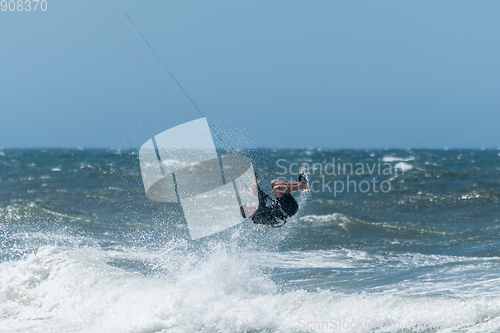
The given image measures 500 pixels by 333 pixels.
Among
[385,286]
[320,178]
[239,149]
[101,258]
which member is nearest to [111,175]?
[320,178]

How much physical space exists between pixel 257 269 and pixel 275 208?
4.81 ft

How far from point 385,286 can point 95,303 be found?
4.47 metres

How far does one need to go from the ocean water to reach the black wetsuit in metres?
0.90

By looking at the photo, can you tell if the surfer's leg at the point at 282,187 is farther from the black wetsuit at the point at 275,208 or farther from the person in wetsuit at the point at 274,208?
the black wetsuit at the point at 275,208

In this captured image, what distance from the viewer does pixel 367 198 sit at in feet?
60.8

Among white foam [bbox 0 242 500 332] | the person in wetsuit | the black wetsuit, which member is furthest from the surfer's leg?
white foam [bbox 0 242 500 332]

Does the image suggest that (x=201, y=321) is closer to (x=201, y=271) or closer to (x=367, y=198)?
(x=201, y=271)

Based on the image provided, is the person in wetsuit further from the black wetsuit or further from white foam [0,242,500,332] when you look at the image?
white foam [0,242,500,332]

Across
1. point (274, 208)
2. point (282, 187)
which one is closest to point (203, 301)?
point (274, 208)

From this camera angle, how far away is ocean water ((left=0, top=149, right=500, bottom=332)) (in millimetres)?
6105

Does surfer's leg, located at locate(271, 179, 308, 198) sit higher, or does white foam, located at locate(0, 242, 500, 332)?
surfer's leg, located at locate(271, 179, 308, 198)

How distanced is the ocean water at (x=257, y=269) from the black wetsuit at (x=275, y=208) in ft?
2.95

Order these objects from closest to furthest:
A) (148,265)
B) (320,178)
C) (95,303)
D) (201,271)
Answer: (95,303) → (201,271) → (148,265) → (320,178)

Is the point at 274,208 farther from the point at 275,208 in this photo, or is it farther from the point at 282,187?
the point at 282,187
